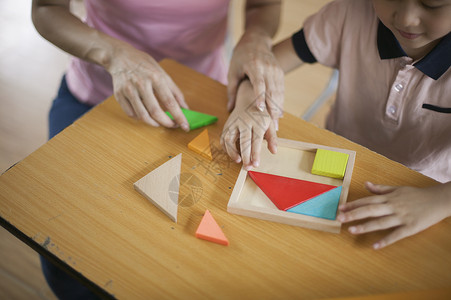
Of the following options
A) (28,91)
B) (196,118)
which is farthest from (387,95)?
(28,91)

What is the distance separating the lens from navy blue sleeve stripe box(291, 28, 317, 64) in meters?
1.05

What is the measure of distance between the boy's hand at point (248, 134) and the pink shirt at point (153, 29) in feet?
1.52

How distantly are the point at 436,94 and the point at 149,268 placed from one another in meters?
0.73

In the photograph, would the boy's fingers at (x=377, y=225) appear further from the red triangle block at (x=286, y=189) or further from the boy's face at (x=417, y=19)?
the boy's face at (x=417, y=19)

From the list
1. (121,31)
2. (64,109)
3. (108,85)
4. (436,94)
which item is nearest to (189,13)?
(121,31)

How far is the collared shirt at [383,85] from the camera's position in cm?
86

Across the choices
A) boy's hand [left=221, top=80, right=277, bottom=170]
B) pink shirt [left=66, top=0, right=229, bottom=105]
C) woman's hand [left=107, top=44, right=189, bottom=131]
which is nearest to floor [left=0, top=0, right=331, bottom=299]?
pink shirt [left=66, top=0, right=229, bottom=105]

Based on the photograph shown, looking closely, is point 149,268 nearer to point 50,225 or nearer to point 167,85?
point 50,225

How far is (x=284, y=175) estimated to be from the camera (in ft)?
2.54

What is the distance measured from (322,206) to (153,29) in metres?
0.78

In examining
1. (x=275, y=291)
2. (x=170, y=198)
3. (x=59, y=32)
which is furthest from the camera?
(x=59, y=32)

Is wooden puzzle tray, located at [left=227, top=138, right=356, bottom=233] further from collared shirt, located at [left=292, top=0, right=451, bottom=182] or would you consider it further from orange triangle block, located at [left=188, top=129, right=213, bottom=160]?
collared shirt, located at [left=292, top=0, right=451, bottom=182]

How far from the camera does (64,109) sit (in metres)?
1.20

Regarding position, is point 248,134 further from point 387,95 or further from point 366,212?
point 387,95
